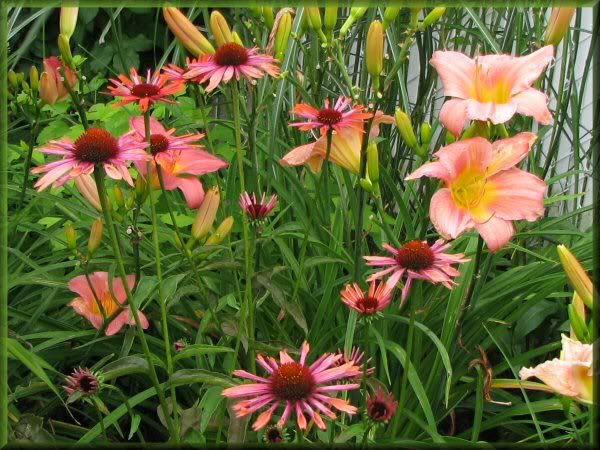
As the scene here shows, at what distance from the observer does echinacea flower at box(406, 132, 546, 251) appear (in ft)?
3.68

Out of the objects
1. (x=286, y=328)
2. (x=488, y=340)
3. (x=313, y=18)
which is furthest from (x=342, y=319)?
(x=313, y=18)

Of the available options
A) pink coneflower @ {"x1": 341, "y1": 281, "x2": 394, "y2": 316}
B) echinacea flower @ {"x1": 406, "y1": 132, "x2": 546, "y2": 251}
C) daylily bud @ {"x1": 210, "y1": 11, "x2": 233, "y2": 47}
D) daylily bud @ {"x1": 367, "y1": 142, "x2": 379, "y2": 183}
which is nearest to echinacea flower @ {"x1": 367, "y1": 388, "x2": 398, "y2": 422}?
pink coneflower @ {"x1": 341, "y1": 281, "x2": 394, "y2": 316}

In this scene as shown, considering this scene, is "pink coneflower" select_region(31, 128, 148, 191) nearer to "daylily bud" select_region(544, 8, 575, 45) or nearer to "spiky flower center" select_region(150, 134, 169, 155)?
"spiky flower center" select_region(150, 134, 169, 155)

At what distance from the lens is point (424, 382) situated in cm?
160

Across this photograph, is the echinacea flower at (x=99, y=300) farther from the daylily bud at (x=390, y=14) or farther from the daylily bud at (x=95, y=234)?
the daylily bud at (x=390, y=14)

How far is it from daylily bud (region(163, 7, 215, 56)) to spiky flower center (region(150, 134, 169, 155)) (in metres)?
0.19

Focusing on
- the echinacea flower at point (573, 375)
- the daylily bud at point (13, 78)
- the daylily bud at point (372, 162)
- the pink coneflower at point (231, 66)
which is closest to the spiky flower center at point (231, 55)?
the pink coneflower at point (231, 66)

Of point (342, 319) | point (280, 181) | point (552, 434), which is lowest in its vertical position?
point (552, 434)

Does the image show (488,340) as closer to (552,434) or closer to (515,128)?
(552,434)

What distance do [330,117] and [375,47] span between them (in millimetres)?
114

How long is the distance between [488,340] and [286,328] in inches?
14.7

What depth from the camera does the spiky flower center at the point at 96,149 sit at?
1006 millimetres

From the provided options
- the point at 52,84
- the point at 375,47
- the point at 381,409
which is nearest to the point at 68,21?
the point at 52,84

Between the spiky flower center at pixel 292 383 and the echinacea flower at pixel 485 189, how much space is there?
29 cm
